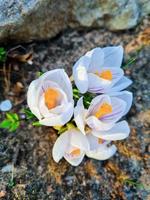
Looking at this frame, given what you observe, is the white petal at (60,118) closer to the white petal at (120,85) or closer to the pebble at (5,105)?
the white petal at (120,85)

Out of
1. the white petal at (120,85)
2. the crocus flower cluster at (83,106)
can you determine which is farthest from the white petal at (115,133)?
the white petal at (120,85)

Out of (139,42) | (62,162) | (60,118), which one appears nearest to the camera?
(60,118)

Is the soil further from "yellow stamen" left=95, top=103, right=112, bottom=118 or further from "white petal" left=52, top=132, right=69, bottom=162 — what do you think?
"yellow stamen" left=95, top=103, right=112, bottom=118

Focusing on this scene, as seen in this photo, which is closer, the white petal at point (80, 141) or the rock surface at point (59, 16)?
the white petal at point (80, 141)

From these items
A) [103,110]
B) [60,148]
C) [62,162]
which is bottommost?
[62,162]

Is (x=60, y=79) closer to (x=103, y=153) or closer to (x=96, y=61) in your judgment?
(x=96, y=61)

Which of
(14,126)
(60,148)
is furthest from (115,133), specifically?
A: (14,126)

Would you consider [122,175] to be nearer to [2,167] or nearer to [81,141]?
[81,141]
